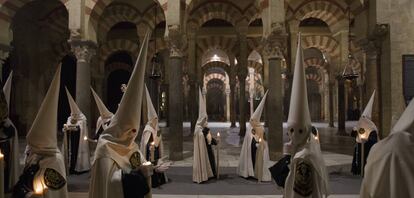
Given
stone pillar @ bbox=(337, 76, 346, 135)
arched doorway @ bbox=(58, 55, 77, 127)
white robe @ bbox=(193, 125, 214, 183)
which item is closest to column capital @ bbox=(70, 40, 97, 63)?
white robe @ bbox=(193, 125, 214, 183)

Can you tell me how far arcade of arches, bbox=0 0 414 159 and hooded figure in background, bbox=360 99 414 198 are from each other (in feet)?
8.30

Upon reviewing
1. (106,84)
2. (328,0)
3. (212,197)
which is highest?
(328,0)

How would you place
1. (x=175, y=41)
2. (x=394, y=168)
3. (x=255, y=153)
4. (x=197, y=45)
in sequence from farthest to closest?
(x=197, y=45) → (x=175, y=41) → (x=255, y=153) → (x=394, y=168)

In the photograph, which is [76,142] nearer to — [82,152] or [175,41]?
[82,152]

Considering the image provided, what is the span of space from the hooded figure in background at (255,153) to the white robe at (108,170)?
442 cm

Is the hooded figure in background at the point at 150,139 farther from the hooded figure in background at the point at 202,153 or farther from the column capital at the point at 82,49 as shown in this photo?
the column capital at the point at 82,49

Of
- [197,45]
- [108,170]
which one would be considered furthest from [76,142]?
[197,45]

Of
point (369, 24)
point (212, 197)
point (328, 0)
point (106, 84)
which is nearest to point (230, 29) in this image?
point (328, 0)

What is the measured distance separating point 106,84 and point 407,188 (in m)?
20.8

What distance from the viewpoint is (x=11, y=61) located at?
14.0m

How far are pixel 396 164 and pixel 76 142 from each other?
7.27 m

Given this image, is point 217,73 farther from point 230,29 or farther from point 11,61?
point 11,61

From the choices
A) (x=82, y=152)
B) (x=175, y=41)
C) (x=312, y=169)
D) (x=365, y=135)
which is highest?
(x=175, y=41)

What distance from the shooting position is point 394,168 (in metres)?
2.20
